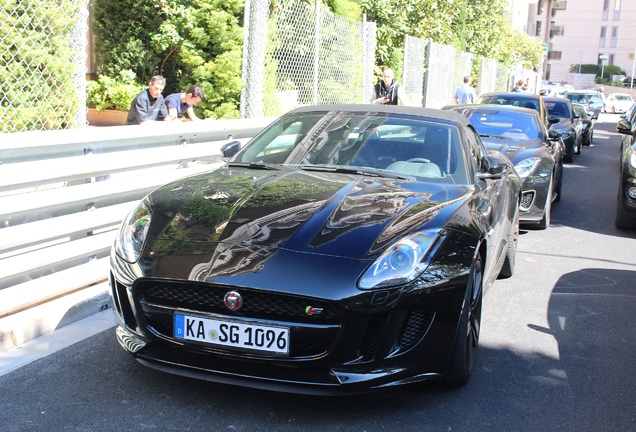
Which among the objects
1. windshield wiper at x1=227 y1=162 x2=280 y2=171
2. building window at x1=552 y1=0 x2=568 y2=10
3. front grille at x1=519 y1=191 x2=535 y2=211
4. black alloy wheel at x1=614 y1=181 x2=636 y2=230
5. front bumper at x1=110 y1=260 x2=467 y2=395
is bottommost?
black alloy wheel at x1=614 y1=181 x2=636 y2=230

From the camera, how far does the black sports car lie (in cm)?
350

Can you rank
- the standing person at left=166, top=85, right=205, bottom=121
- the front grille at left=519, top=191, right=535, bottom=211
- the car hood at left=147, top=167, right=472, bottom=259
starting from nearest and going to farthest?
the car hood at left=147, top=167, right=472, bottom=259, the front grille at left=519, top=191, right=535, bottom=211, the standing person at left=166, top=85, right=205, bottom=121

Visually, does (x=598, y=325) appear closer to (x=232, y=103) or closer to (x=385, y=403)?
(x=385, y=403)

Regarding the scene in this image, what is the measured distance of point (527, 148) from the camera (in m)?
9.43

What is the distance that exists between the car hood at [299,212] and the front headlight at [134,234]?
5 cm

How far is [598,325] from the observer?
214 inches

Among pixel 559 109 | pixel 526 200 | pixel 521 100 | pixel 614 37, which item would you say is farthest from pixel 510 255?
pixel 614 37

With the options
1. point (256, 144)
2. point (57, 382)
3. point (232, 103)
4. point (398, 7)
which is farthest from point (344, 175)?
point (398, 7)

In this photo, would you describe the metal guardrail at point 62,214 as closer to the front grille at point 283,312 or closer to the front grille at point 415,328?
the front grille at point 283,312

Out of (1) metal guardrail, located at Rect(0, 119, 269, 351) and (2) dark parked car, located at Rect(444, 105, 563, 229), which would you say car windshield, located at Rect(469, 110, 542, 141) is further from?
(1) metal guardrail, located at Rect(0, 119, 269, 351)

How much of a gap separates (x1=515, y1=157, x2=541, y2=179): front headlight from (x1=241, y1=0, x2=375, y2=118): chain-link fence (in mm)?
3007

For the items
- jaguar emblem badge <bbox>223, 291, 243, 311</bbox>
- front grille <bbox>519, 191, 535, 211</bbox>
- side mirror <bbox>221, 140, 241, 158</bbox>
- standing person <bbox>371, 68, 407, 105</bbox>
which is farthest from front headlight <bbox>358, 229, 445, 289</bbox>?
standing person <bbox>371, 68, 407, 105</bbox>

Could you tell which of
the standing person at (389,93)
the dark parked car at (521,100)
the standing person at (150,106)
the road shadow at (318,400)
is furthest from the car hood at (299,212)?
the dark parked car at (521,100)

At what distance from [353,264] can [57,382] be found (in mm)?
1706
